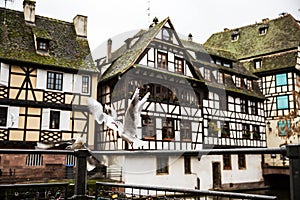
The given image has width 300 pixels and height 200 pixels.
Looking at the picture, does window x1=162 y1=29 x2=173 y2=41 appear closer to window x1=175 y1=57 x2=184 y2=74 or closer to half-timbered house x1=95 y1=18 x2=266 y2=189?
half-timbered house x1=95 y1=18 x2=266 y2=189

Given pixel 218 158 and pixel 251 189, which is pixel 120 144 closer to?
pixel 218 158

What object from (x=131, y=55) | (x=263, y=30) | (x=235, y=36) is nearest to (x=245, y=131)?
(x=131, y=55)

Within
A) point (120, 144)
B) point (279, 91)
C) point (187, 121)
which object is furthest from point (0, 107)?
point (279, 91)

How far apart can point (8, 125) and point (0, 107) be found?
879 millimetres

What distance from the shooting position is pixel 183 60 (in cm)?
1972

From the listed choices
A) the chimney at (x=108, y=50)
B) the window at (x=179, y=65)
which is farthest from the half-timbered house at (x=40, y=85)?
the window at (x=179, y=65)

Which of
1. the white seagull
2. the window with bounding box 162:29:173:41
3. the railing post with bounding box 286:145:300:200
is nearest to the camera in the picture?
the railing post with bounding box 286:145:300:200

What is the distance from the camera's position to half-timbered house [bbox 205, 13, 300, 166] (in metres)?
25.7

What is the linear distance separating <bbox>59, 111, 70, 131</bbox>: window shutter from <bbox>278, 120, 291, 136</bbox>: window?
52.7ft

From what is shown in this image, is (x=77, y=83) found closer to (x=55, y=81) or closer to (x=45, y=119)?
(x=55, y=81)

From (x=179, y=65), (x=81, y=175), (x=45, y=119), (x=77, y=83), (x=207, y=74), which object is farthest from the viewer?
(x=207, y=74)

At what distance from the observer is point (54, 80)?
1677cm

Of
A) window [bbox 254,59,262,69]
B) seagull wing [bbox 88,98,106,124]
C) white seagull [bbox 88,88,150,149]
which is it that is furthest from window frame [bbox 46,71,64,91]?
window [bbox 254,59,262,69]

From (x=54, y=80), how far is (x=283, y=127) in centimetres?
1719
